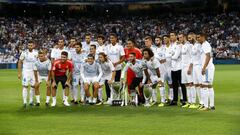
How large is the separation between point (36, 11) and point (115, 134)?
194 ft

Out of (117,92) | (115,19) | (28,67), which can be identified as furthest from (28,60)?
(115,19)

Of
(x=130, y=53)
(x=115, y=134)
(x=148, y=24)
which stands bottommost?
(x=115, y=134)

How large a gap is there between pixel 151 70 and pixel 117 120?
402cm

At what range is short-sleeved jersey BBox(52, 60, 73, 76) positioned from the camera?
1686 cm

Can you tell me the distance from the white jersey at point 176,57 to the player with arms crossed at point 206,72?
129cm

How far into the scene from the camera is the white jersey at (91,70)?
17.1 meters

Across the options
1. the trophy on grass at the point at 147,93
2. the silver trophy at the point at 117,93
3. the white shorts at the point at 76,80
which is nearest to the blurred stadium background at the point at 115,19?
the white shorts at the point at 76,80

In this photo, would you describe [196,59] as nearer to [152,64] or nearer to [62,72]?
[152,64]

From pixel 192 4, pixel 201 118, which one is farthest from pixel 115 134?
pixel 192 4

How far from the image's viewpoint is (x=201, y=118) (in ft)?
44.2

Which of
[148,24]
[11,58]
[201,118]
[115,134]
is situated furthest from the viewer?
[148,24]

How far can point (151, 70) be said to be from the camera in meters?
17.0

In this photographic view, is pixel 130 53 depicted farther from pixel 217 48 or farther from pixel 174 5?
pixel 174 5

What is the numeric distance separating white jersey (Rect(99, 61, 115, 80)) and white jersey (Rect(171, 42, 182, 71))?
2015 mm
